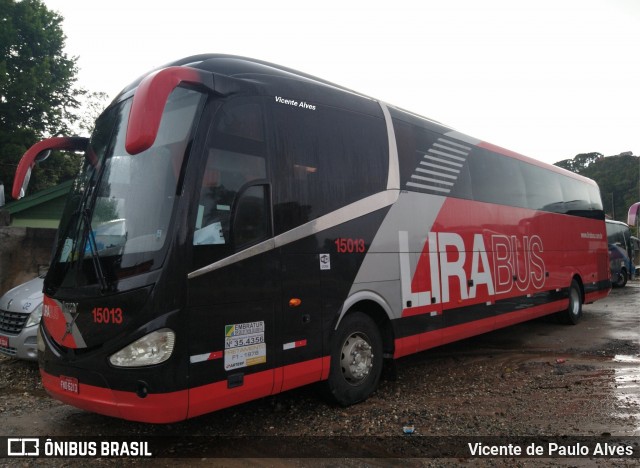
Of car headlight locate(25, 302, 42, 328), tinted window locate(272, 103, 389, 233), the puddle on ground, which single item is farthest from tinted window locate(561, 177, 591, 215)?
car headlight locate(25, 302, 42, 328)

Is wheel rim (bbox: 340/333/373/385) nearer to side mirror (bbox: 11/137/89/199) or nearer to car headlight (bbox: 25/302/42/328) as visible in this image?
side mirror (bbox: 11/137/89/199)

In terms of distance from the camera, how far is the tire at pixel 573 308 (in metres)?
11.8

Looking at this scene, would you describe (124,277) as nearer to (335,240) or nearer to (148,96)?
(148,96)

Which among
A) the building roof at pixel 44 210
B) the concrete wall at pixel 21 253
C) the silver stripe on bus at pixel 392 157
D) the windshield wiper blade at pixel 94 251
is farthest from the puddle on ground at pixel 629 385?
the building roof at pixel 44 210

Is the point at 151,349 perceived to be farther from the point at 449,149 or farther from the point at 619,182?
the point at 619,182

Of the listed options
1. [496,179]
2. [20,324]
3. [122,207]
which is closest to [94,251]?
[122,207]

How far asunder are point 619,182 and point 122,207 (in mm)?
75264


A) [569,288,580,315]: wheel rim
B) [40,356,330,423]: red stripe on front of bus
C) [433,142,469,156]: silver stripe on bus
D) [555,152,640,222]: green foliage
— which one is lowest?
[569,288,580,315]: wheel rim

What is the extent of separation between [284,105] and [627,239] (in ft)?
88.4

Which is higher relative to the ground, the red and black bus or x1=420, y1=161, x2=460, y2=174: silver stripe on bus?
x1=420, y1=161, x2=460, y2=174: silver stripe on bus

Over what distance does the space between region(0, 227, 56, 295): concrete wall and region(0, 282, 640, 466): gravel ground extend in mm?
4320

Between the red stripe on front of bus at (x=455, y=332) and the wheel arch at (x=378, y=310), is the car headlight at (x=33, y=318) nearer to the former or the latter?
the wheel arch at (x=378, y=310)

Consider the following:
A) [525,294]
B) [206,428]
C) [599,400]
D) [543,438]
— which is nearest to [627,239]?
[525,294]

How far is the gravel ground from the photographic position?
4723 millimetres
